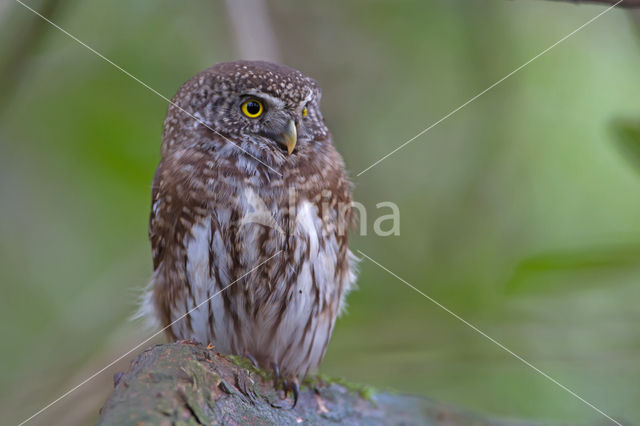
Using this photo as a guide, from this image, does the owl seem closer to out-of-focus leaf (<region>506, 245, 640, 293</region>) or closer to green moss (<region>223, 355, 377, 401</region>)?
green moss (<region>223, 355, 377, 401</region>)

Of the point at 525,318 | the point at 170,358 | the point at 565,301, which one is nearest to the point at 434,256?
the point at 525,318

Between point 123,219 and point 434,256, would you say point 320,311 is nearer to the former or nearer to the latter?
point 434,256

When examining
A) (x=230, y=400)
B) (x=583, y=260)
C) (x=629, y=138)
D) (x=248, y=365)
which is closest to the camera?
(x=230, y=400)

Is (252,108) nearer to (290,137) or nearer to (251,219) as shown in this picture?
(290,137)

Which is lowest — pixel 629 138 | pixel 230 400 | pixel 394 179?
pixel 230 400

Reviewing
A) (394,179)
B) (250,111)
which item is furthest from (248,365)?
(394,179)

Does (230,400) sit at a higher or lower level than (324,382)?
lower
